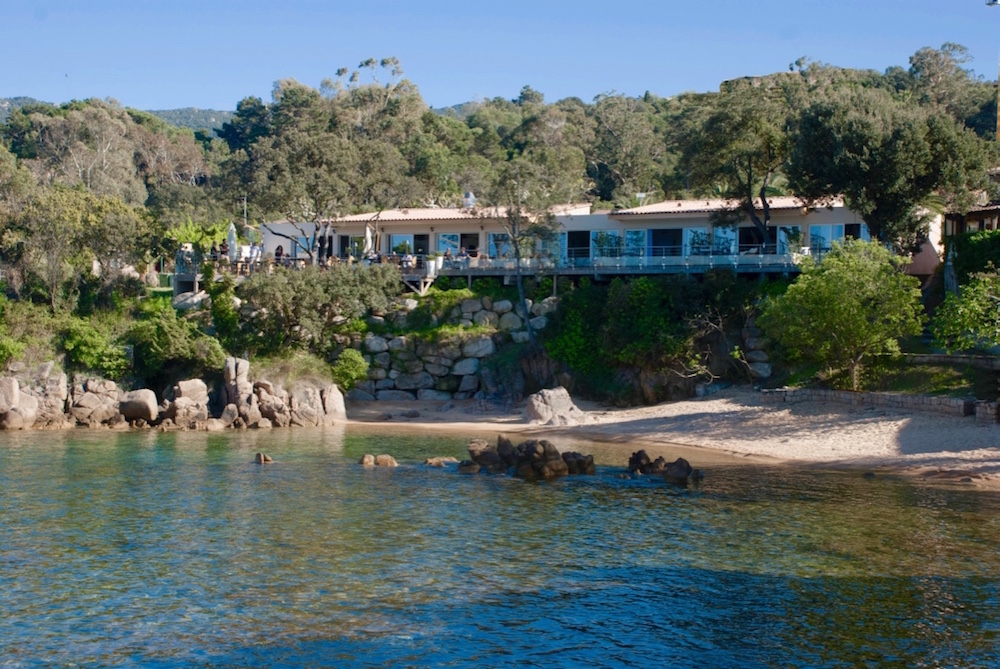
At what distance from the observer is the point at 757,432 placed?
35.8 metres

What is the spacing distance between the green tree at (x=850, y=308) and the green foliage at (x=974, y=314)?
3799 mm

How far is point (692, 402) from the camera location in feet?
132

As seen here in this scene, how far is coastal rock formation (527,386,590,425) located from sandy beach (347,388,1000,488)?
1.56 feet

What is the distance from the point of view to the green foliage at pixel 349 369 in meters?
46.1

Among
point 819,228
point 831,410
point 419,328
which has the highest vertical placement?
point 819,228

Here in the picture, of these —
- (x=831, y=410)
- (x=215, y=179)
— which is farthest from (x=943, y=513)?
(x=215, y=179)

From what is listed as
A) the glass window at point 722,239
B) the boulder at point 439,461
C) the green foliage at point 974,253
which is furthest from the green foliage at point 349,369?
the green foliage at point 974,253

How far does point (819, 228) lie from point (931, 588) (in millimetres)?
30362

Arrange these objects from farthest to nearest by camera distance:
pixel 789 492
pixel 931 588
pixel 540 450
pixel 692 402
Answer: pixel 692 402, pixel 540 450, pixel 789 492, pixel 931 588

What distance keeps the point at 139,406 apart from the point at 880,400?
2989 centimetres

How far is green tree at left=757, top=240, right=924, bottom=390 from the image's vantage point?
34156 mm

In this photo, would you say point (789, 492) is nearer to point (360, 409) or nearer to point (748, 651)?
point (748, 651)

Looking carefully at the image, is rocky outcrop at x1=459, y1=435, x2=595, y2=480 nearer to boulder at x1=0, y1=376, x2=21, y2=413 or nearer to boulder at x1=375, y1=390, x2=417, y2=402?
boulder at x1=375, y1=390, x2=417, y2=402

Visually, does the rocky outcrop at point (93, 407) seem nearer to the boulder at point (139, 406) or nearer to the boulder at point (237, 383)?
the boulder at point (139, 406)
